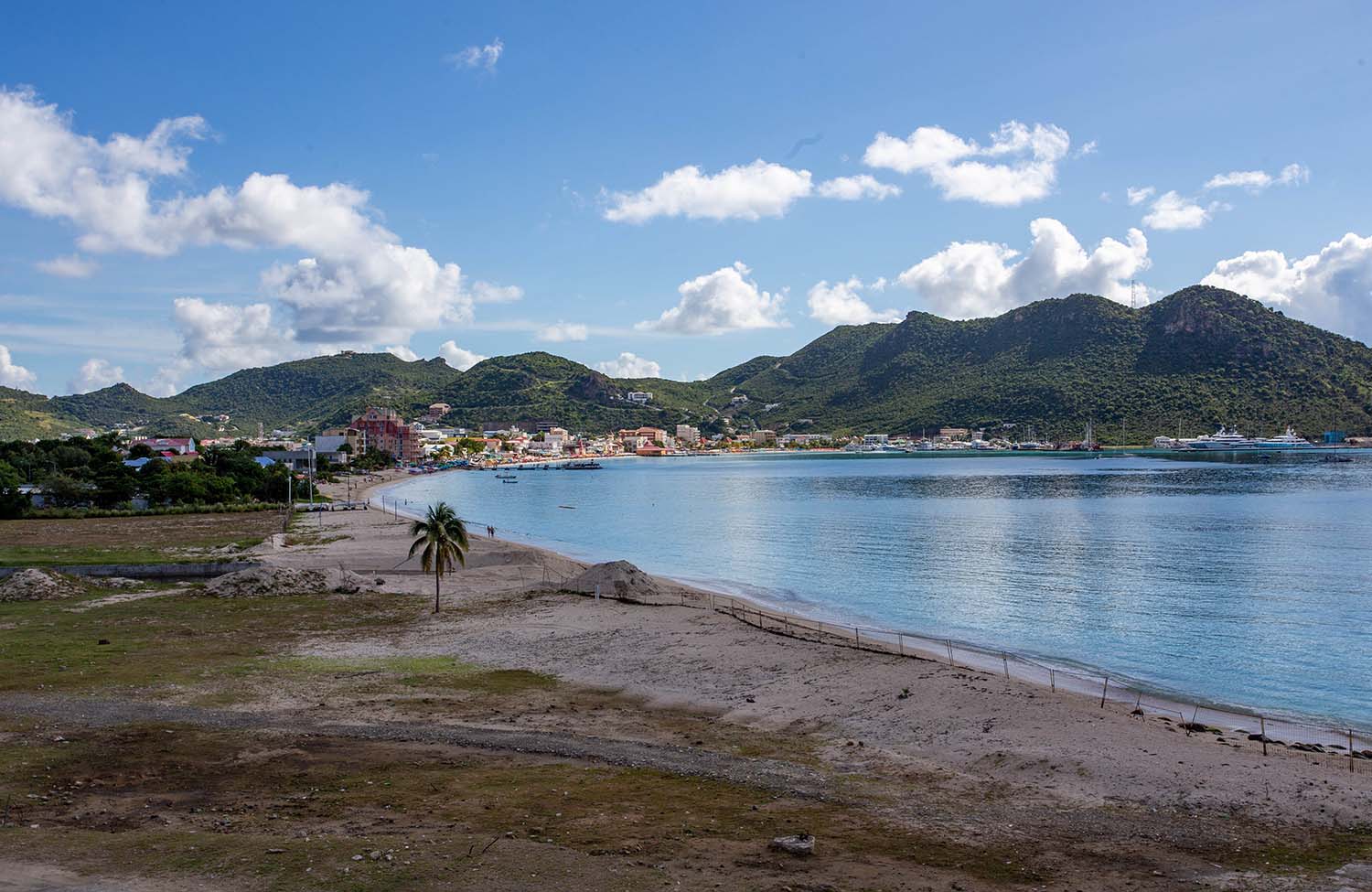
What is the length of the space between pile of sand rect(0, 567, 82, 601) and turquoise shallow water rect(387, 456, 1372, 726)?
98.5ft

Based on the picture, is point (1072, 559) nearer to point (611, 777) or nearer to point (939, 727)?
point (939, 727)

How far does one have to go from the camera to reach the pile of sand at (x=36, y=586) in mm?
36438

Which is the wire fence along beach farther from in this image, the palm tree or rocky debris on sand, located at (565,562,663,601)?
the palm tree

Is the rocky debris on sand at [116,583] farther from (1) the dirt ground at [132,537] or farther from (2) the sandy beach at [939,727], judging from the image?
(2) the sandy beach at [939,727]

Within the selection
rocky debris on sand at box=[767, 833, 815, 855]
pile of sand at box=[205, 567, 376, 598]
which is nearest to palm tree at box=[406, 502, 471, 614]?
pile of sand at box=[205, 567, 376, 598]

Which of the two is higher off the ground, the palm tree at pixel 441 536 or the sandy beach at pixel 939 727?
the palm tree at pixel 441 536

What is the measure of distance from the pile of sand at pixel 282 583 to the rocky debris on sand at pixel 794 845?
31213mm

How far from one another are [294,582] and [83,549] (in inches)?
780

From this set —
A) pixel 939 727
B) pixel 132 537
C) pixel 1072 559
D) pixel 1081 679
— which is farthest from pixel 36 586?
pixel 1072 559

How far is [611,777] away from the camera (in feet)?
54.2

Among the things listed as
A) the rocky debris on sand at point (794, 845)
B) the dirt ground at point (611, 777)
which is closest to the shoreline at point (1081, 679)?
the dirt ground at point (611, 777)

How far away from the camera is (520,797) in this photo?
15125 millimetres

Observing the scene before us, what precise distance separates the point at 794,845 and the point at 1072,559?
5016 centimetres

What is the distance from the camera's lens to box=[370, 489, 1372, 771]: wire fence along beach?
20641 millimetres
